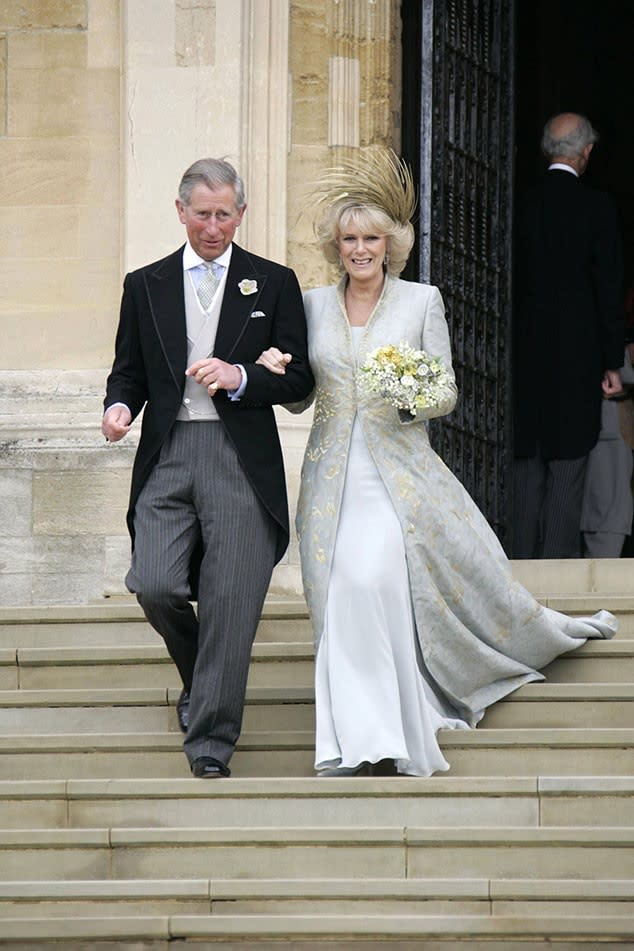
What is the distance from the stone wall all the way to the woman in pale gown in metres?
2.46

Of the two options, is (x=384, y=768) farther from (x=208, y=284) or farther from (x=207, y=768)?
(x=208, y=284)

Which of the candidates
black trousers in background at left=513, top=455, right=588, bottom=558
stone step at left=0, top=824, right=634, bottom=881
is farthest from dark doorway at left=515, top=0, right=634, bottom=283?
stone step at left=0, top=824, right=634, bottom=881

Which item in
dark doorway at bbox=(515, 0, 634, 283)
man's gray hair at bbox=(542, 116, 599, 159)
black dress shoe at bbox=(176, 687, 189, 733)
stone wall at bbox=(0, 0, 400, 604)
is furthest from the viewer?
dark doorway at bbox=(515, 0, 634, 283)

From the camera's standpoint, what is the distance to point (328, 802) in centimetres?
760

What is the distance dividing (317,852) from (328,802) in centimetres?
26

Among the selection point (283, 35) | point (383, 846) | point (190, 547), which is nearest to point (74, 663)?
point (190, 547)

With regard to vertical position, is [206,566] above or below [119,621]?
above

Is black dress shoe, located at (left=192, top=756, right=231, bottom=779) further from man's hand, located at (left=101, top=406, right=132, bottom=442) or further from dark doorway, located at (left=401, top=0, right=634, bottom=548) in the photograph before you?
dark doorway, located at (left=401, top=0, right=634, bottom=548)

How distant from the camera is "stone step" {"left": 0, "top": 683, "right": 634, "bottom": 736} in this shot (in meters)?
8.30

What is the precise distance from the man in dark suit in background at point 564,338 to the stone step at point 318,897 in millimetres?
3894

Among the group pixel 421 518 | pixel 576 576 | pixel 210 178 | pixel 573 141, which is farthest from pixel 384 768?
pixel 573 141

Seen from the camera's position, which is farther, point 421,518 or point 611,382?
point 611,382

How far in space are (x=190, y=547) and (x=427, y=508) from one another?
0.80 m

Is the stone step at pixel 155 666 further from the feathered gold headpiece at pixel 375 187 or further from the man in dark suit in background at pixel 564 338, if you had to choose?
the man in dark suit in background at pixel 564 338
